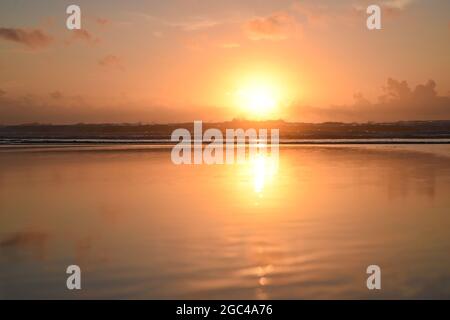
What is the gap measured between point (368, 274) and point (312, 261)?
98 centimetres

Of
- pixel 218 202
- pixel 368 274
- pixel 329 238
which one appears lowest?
pixel 368 274

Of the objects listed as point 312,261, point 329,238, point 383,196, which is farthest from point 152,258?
point 383,196

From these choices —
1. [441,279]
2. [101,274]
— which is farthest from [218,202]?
[441,279]

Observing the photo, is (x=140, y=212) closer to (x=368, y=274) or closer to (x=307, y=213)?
(x=307, y=213)

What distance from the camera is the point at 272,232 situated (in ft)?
33.3

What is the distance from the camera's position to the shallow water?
7047mm

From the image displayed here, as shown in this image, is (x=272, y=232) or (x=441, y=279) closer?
(x=441, y=279)

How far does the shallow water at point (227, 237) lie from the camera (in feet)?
23.1

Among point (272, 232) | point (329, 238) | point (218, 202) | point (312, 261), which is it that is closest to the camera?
point (312, 261)

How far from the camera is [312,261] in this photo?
8086 mm

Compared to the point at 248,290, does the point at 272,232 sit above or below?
above

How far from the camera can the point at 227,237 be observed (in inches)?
385
